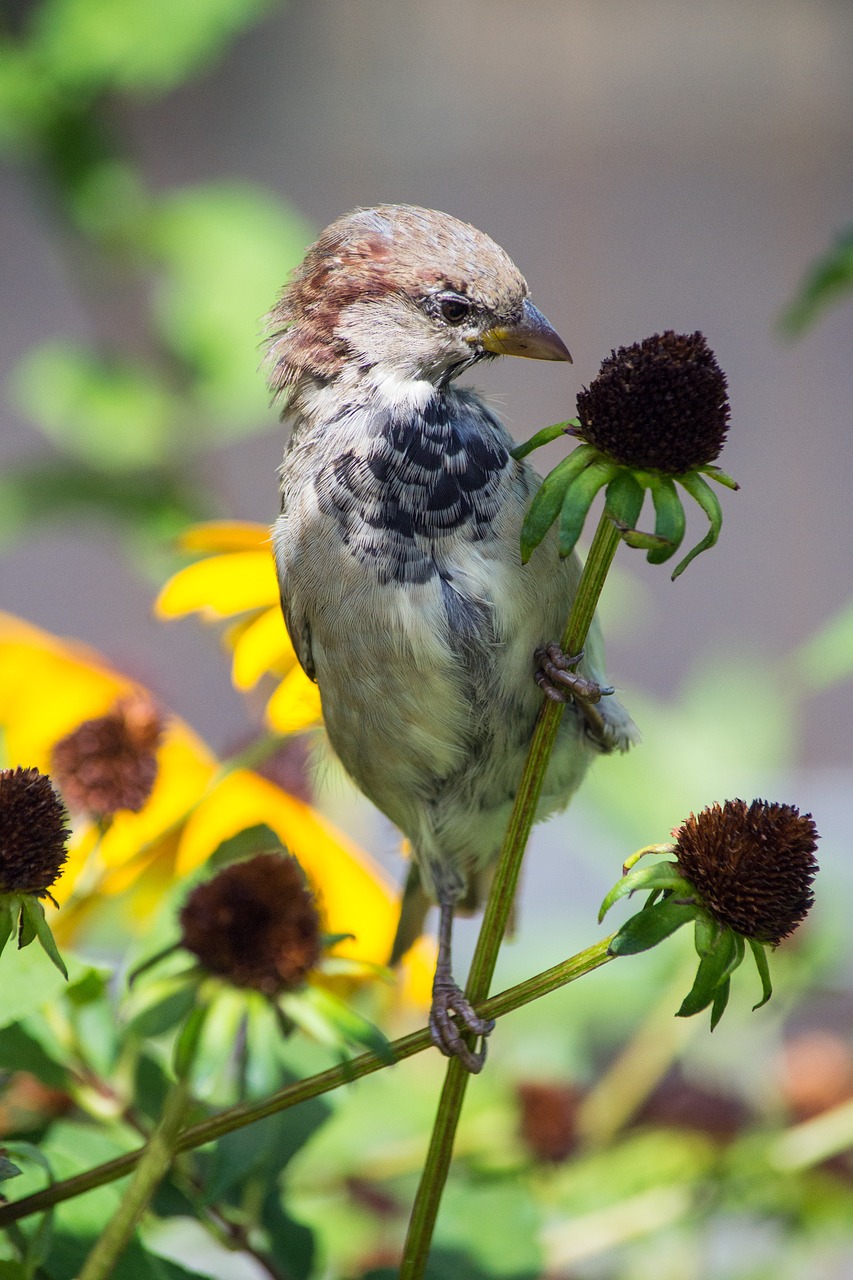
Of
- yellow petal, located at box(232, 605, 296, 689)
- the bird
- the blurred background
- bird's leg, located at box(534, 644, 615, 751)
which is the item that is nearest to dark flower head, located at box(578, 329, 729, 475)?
bird's leg, located at box(534, 644, 615, 751)

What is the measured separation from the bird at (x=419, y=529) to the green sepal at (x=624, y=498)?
0.26 meters

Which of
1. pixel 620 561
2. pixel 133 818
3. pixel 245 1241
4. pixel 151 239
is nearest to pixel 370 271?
pixel 133 818

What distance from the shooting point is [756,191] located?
317 cm

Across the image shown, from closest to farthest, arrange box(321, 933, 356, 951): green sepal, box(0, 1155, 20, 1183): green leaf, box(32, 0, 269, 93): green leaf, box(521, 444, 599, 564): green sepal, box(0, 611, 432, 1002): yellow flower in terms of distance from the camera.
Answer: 1. box(0, 1155, 20, 1183): green leaf
2. box(521, 444, 599, 564): green sepal
3. box(321, 933, 356, 951): green sepal
4. box(0, 611, 432, 1002): yellow flower
5. box(32, 0, 269, 93): green leaf

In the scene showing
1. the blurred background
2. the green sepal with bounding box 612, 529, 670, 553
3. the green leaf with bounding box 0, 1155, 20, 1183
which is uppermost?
the blurred background

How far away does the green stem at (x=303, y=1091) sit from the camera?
654mm

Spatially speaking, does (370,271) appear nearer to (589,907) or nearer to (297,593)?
(297,593)

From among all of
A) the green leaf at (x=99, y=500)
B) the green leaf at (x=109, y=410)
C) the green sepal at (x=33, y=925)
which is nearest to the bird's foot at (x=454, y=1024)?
the green sepal at (x=33, y=925)

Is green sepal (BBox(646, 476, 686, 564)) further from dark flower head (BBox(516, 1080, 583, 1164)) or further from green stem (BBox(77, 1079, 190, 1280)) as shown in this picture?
dark flower head (BBox(516, 1080, 583, 1164))

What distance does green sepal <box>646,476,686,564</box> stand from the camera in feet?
2.21

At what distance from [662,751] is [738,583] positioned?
1.79m

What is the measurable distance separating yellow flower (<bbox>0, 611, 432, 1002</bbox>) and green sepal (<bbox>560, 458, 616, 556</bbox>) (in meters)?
0.43

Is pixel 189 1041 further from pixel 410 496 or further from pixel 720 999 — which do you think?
pixel 410 496

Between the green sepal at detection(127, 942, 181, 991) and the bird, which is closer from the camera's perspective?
the green sepal at detection(127, 942, 181, 991)
